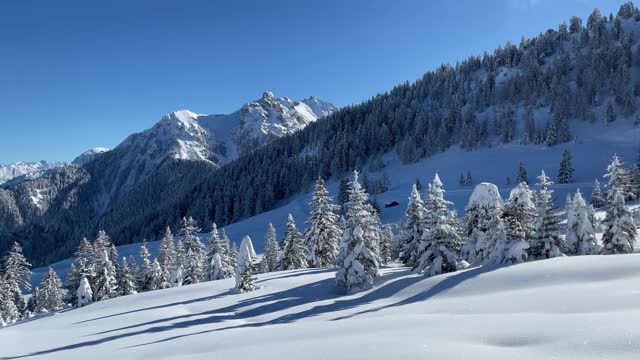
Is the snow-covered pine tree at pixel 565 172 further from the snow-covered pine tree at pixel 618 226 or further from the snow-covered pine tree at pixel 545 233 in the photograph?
the snow-covered pine tree at pixel 545 233

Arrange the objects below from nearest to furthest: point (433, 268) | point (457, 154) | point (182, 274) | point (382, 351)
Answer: point (382, 351)
point (433, 268)
point (182, 274)
point (457, 154)

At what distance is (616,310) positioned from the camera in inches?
486

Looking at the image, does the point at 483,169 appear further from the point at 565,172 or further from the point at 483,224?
the point at 483,224

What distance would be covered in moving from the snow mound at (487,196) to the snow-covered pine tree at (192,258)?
38897 millimetres

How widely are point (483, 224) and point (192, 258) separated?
39543 mm

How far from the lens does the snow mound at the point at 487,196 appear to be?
28.8 m

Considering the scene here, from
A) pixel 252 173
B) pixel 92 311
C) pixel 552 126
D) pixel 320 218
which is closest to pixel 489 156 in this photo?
pixel 552 126

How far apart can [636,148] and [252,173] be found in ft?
417

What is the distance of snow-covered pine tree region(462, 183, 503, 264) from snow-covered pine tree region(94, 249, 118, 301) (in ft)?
127

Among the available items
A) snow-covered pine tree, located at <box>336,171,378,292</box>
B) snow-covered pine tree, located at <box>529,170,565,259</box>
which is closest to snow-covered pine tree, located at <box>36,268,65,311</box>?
snow-covered pine tree, located at <box>336,171,378,292</box>

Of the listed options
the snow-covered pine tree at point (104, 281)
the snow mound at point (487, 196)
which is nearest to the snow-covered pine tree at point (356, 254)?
the snow mound at point (487, 196)

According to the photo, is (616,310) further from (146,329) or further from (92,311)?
(92,311)

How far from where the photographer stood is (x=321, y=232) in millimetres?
43719

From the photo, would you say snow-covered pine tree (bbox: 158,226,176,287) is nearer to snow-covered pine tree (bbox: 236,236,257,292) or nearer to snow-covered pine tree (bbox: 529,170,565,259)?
snow-covered pine tree (bbox: 236,236,257,292)
